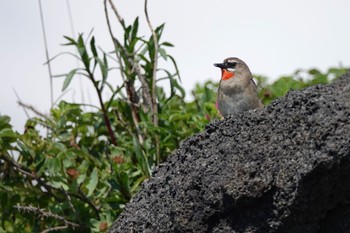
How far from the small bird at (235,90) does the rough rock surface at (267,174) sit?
1.61 m

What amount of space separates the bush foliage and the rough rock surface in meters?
1.49

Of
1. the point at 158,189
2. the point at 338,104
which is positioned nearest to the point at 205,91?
the point at 158,189

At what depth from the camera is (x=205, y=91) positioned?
20.8 ft

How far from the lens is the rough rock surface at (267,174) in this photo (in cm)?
326

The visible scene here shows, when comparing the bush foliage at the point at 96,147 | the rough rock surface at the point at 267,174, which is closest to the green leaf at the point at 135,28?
the bush foliage at the point at 96,147

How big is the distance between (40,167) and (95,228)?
1.87ft

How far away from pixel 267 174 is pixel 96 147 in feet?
9.26

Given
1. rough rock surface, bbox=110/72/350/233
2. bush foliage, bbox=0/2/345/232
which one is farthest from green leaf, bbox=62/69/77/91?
rough rock surface, bbox=110/72/350/233

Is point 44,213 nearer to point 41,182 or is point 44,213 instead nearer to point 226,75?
point 41,182

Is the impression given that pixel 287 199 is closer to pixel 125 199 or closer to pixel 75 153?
pixel 125 199

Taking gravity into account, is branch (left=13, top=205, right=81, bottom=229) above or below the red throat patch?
below

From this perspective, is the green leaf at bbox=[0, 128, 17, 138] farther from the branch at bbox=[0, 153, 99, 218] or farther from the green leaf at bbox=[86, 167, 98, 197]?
the green leaf at bbox=[86, 167, 98, 197]

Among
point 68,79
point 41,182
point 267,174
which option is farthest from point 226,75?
point 267,174

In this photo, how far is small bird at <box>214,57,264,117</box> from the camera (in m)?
5.34
